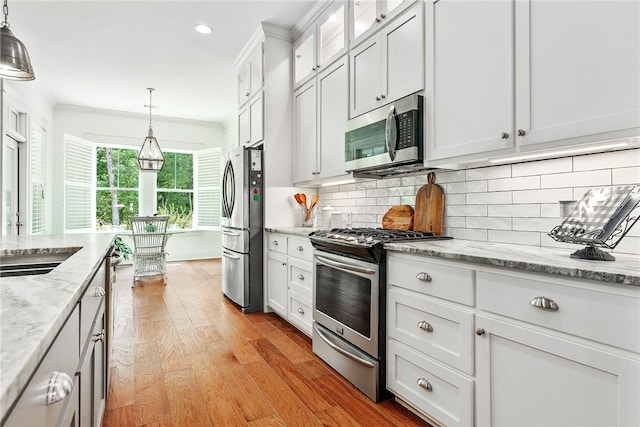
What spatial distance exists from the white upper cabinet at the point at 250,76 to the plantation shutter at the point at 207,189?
9.86 feet

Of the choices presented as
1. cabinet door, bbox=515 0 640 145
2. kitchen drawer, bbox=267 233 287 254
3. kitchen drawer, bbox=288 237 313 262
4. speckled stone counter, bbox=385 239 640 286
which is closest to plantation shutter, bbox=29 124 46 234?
kitchen drawer, bbox=267 233 287 254

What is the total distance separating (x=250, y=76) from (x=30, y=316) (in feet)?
12.5

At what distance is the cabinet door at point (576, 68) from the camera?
4.20ft

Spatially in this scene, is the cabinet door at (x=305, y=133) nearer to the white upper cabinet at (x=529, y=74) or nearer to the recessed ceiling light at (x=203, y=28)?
the recessed ceiling light at (x=203, y=28)

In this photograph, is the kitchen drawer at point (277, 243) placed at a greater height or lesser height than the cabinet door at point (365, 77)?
lesser

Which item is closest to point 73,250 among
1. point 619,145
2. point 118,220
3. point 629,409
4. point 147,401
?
point 147,401

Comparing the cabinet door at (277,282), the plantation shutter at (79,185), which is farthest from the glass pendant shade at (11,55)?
the plantation shutter at (79,185)

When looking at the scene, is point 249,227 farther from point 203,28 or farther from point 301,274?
point 203,28

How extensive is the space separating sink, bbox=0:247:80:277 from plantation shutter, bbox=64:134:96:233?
205 inches

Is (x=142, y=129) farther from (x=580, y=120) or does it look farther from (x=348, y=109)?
(x=580, y=120)

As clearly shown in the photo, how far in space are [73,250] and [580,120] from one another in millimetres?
2250

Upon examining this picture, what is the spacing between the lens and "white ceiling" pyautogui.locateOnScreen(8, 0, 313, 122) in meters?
3.19

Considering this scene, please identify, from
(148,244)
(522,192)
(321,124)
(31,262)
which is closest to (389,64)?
(321,124)

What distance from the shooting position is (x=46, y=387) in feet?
1.89
